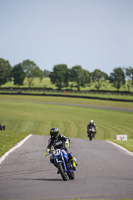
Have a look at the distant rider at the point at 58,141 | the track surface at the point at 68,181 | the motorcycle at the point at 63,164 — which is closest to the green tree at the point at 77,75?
the track surface at the point at 68,181

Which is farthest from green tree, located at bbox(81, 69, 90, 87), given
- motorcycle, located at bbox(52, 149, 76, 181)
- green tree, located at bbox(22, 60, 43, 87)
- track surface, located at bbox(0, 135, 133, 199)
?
motorcycle, located at bbox(52, 149, 76, 181)

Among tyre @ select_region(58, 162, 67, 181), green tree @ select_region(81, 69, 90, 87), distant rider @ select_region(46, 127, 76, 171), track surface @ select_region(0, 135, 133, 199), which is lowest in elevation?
track surface @ select_region(0, 135, 133, 199)

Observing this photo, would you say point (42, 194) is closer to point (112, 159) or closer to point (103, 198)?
point (103, 198)

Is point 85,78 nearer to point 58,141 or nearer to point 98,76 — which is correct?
point 98,76

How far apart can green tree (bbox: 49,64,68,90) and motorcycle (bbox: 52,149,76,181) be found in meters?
144

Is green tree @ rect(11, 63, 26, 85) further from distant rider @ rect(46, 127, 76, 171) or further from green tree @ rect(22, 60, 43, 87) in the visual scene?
distant rider @ rect(46, 127, 76, 171)

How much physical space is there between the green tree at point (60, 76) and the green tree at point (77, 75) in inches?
159

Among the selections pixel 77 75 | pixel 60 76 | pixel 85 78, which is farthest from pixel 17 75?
pixel 85 78

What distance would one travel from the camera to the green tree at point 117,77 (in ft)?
495

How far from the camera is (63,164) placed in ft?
29.4

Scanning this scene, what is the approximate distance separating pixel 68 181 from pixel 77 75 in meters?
144

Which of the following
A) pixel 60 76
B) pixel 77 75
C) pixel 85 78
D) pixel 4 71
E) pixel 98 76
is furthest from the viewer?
pixel 98 76

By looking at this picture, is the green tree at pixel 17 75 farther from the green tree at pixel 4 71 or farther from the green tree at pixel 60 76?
the green tree at pixel 60 76

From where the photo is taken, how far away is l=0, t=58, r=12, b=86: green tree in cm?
13900
